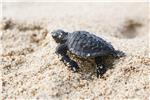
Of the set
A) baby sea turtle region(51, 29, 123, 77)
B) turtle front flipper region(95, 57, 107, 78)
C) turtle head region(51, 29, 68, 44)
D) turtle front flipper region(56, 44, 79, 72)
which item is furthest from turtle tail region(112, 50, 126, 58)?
turtle head region(51, 29, 68, 44)

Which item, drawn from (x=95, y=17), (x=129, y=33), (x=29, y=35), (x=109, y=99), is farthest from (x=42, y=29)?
(x=109, y=99)

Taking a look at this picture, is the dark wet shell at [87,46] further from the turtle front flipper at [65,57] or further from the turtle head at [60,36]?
the turtle head at [60,36]

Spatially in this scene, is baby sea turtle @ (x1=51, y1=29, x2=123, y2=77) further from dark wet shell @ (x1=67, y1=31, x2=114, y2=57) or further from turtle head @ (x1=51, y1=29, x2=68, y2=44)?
turtle head @ (x1=51, y1=29, x2=68, y2=44)

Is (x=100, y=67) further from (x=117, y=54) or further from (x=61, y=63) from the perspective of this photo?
(x=61, y=63)

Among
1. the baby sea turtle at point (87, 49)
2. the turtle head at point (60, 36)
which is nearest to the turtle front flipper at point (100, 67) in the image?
the baby sea turtle at point (87, 49)

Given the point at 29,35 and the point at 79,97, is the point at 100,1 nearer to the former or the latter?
the point at 29,35
